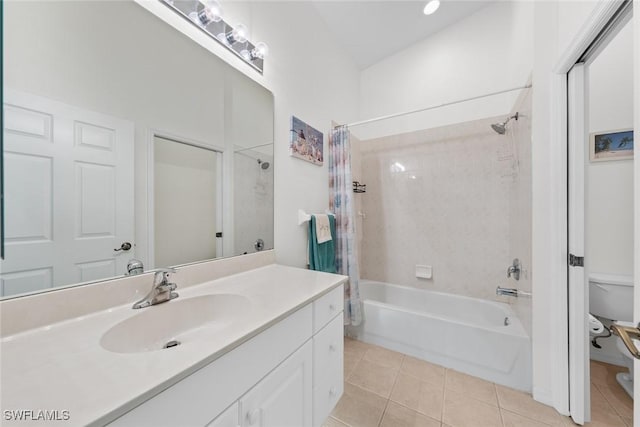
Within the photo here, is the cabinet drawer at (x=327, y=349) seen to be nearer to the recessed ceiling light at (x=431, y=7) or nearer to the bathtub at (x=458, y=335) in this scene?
the bathtub at (x=458, y=335)

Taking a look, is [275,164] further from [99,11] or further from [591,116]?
[591,116]

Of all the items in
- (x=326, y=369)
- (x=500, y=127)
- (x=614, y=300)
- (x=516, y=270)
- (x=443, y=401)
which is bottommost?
(x=443, y=401)

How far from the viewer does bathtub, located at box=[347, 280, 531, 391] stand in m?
1.46

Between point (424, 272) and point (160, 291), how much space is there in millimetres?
2289

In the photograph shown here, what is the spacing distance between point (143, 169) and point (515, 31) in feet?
9.12

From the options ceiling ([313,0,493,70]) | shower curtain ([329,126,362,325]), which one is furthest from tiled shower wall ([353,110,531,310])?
ceiling ([313,0,493,70])

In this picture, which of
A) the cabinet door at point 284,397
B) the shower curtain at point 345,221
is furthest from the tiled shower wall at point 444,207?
the cabinet door at point 284,397

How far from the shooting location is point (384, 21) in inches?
82.5

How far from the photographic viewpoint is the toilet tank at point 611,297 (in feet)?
4.91

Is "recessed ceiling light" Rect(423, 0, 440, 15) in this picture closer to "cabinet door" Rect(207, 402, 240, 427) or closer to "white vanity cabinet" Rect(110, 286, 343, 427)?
"white vanity cabinet" Rect(110, 286, 343, 427)

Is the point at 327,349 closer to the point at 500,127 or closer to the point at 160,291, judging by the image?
the point at 160,291

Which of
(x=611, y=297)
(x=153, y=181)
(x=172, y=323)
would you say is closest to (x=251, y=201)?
(x=153, y=181)

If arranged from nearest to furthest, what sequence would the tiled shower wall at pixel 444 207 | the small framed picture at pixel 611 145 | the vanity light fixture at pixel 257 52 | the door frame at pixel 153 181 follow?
the door frame at pixel 153 181 < the vanity light fixture at pixel 257 52 < the small framed picture at pixel 611 145 < the tiled shower wall at pixel 444 207

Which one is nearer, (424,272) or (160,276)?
(160,276)
